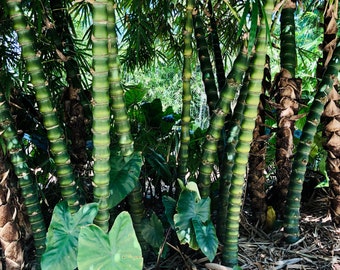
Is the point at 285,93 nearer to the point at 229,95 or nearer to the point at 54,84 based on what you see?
the point at 229,95

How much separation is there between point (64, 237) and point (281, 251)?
2.55ft

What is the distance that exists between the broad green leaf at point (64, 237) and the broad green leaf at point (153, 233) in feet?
0.91

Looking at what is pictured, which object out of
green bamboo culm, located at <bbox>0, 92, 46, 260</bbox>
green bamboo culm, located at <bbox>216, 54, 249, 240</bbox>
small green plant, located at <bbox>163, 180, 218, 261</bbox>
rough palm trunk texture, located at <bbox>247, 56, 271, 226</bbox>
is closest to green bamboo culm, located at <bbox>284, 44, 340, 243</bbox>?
rough palm trunk texture, located at <bbox>247, 56, 271, 226</bbox>

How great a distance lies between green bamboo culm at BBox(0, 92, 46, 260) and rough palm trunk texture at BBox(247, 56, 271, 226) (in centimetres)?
76

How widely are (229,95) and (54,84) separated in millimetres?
698

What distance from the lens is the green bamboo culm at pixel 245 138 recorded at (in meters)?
0.94

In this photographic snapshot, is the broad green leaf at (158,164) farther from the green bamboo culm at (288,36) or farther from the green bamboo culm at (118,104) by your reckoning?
the green bamboo culm at (288,36)

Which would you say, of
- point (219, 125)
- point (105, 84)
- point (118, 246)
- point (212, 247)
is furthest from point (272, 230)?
point (105, 84)

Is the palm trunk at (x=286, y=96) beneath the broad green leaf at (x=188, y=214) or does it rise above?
above

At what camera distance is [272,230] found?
55.7 inches

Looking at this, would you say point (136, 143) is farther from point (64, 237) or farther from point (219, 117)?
point (64, 237)

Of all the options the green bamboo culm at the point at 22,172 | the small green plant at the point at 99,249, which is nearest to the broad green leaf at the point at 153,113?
the green bamboo culm at the point at 22,172

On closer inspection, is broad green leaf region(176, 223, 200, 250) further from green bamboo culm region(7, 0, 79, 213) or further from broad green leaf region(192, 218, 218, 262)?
green bamboo culm region(7, 0, 79, 213)

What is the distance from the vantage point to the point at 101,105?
35.1 inches
